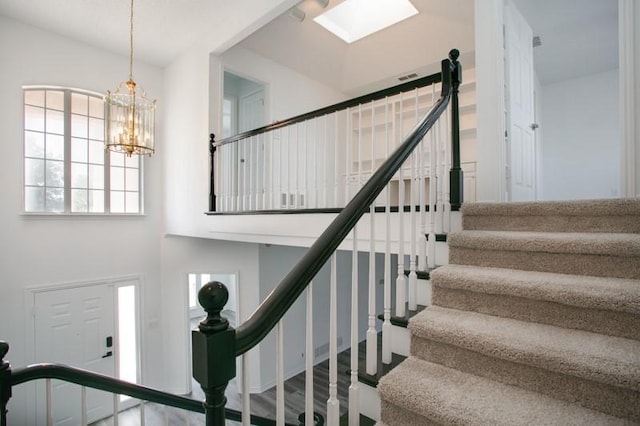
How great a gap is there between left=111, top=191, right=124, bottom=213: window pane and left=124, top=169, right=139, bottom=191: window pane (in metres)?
0.15

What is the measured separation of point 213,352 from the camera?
2.36 feet

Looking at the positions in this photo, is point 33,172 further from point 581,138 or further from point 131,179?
point 581,138

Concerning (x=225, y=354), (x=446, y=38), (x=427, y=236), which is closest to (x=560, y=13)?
(x=446, y=38)

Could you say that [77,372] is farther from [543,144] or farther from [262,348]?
[543,144]

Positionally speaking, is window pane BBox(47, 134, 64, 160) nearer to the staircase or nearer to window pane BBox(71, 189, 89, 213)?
window pane BBox(71, 189, 89, 213)

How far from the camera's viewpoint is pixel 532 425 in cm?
98

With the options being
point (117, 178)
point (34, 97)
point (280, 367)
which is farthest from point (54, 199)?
point (280, 367)

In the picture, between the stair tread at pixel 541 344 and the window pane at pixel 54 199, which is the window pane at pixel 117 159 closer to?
the window pane at pixel 54 199

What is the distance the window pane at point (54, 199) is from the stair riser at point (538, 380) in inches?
197

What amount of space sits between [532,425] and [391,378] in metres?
0.48

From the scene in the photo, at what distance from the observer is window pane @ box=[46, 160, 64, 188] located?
4.32 m

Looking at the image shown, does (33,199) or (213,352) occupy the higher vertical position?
(33,199)

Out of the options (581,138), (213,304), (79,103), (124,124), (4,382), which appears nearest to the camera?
(213,304)

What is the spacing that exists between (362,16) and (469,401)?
526 cm
